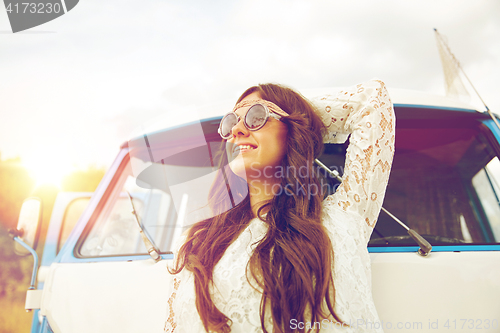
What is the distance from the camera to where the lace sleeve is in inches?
50.3

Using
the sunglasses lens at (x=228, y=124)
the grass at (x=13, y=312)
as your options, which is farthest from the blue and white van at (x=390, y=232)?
the grass at (x=13, y=312)

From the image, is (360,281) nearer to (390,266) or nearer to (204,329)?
(390,266)

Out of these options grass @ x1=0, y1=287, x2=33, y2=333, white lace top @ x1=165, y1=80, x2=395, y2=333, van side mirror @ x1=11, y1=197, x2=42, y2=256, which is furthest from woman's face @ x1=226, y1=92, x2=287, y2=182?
grass @ x1=0, y1=287, x2=33, y2=333

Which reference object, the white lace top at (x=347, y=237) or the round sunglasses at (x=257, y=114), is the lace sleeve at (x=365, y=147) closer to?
the white lace top at (x=347, y=237)

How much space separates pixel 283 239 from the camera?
3.74 feet

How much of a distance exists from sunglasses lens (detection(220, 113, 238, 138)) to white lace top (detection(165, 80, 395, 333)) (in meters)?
0.46

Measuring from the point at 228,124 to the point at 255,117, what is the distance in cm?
18

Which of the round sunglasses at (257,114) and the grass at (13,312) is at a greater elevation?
the round sunglasses at (257,114)

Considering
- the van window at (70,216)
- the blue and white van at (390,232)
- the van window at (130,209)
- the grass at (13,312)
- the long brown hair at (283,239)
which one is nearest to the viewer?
the long brown hair at (283,239)

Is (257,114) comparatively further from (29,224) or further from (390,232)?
(29,224)

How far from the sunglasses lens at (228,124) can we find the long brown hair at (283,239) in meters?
0.19

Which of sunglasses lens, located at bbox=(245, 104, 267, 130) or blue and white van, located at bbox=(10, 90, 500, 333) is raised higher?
sunglasses lens, located at bbox=(245, 104, 267, 130)

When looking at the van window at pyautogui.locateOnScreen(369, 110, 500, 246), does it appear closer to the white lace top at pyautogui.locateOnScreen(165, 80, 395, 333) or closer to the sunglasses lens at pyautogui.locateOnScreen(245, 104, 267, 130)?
the white lace top at pyautogui.locateOnScreen(165, 80, 395, 333)

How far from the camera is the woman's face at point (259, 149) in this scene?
138 centimetres
